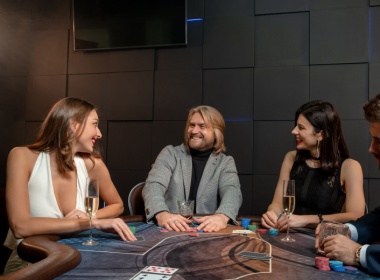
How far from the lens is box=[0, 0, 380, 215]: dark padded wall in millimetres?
3473

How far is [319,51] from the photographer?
3.55m

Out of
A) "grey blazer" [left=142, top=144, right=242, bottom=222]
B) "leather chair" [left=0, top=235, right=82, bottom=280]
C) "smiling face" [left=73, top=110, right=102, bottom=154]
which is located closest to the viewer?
"leather chair" [left=0, top=235, right=82, bottom=280]

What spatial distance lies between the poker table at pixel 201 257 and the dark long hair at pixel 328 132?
822 mm

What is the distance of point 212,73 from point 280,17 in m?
0.88

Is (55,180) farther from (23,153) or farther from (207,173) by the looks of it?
(207,173)

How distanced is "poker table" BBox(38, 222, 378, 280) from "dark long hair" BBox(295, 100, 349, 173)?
822mm

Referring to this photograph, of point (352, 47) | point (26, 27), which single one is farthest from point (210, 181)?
point (26, 27)

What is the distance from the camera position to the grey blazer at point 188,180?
2530 mm

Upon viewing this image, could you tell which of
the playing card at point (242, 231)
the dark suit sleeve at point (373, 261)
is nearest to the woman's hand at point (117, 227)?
the playing card at point (242, 231)

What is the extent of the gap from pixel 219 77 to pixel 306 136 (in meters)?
1.50

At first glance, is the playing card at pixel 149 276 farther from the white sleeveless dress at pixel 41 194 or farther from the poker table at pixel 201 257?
the white sleeveless dress at pixel 41 194

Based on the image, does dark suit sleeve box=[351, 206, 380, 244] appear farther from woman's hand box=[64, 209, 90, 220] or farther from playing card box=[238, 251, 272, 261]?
woman's hand box=[64, 209, 90, 220]

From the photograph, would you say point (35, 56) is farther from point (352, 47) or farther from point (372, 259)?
point (372, 259)

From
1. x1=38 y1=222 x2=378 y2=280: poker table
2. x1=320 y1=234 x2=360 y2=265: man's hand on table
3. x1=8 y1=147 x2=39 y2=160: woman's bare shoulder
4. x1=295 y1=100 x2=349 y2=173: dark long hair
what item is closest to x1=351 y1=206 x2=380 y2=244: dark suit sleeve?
x1=38 y1=222 x2=378 y2=280: poker table
